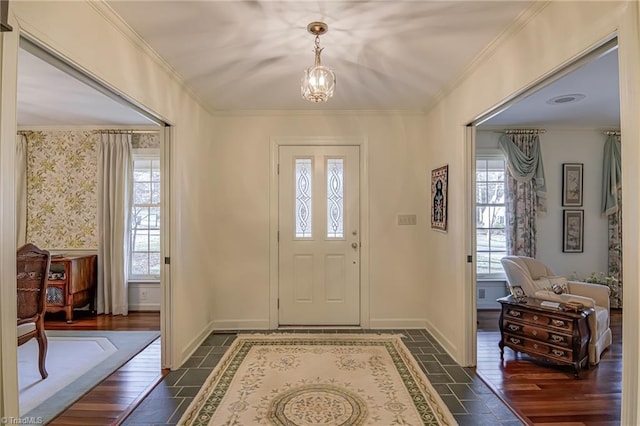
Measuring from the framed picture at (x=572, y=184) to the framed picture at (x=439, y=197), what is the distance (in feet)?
7.97

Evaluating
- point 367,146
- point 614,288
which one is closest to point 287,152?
point 367,146

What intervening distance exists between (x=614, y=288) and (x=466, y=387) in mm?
3670

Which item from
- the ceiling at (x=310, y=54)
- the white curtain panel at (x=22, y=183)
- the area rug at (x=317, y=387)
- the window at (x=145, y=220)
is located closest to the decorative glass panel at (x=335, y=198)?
the ceiling at (x=310, y=54)

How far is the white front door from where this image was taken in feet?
13.1

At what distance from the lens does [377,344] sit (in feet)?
11.4

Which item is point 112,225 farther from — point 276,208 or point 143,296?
point 276,208

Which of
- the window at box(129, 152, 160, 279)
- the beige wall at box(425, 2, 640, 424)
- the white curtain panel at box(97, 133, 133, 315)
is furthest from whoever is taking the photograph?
the window at box(129, 152, 160, 279)

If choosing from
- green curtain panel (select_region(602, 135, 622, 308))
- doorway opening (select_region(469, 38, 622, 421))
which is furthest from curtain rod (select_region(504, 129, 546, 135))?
green curtain panel (select_region(602, 135, 622, 308))

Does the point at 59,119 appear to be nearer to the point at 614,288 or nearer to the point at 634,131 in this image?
the point at 634,131

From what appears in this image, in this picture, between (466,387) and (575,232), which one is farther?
(575,232)

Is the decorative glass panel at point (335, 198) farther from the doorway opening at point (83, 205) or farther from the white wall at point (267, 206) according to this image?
the doorway opening at point (83, 205)

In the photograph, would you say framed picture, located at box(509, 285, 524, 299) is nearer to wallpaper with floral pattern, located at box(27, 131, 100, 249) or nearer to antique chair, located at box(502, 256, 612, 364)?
antique chair, located at box(502, 256, 612, 364)

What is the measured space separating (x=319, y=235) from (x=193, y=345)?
5.78 ft

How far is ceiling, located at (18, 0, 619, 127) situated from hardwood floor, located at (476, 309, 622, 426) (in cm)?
261
